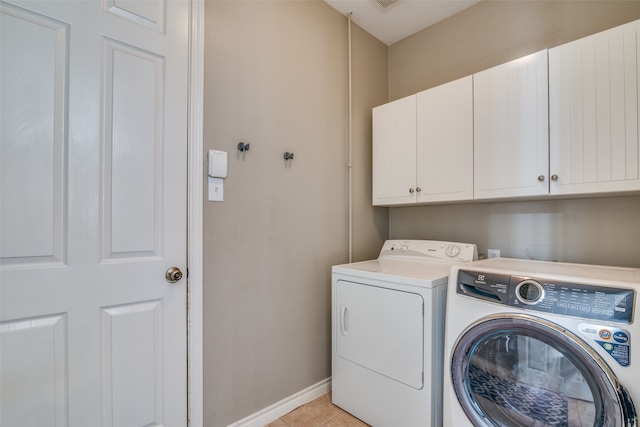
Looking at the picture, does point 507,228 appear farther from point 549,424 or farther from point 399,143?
point 549,424

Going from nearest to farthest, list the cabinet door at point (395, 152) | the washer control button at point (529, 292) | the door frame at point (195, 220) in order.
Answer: the washer control button at point (529, 292), the door frame at point (195, 220), the cabinet door at point (395, 152)

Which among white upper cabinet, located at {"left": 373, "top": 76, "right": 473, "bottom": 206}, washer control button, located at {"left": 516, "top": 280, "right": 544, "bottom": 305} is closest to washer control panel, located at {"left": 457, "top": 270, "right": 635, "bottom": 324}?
washer control button, located at {"left": 516, "top": 280, "right": 544, "bottom": 305}

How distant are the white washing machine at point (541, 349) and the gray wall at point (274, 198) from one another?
914 millimetres

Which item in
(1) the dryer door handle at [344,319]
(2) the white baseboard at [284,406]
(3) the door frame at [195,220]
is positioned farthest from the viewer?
(1) the dryer door handle at [344,319]

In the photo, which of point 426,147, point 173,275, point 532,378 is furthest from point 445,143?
point 173,275

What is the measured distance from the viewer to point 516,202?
1896 mm

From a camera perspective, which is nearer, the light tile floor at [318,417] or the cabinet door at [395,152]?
the light tile floor at [318,417]

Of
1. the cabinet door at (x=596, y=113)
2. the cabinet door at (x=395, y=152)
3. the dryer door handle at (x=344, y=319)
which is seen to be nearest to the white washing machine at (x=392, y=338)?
the dryer door handle at (x=344, y=319)

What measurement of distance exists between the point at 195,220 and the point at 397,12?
2.04 meters

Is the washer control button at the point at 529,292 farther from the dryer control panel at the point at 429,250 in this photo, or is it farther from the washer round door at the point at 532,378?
the dryer control panel at the point at 429,250

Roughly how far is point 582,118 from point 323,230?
4.90 ft

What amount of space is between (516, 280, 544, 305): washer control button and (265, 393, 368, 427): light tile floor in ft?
3.83

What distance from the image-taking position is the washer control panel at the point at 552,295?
0.97 metres

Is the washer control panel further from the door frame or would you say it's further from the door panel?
the door panel
